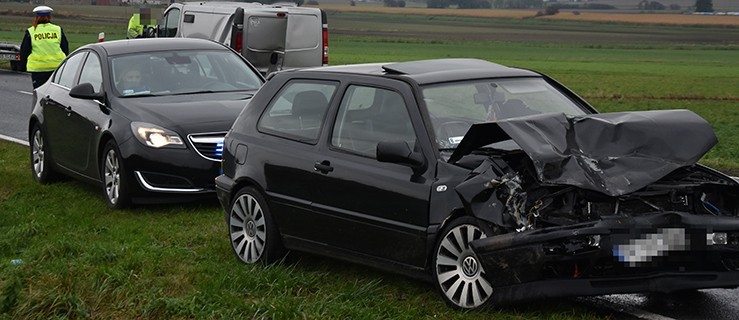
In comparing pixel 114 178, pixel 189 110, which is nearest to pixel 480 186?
pixel 189 110

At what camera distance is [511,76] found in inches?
326

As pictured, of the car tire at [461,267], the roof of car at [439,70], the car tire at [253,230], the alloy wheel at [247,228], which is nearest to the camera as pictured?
the car tire at [461,267]

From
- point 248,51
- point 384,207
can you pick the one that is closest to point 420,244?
point 384,207

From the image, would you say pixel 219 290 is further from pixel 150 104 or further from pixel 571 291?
pixel 150 104

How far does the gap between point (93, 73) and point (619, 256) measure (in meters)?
7.64

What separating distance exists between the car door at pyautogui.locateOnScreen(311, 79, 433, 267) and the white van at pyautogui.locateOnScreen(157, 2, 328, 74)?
627 inches

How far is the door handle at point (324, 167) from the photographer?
8094 mm

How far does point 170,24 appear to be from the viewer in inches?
1041

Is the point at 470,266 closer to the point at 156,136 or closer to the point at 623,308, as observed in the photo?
the point at 623,308

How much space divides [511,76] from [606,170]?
1603 millimetres

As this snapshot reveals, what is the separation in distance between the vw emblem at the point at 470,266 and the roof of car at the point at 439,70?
1345mm

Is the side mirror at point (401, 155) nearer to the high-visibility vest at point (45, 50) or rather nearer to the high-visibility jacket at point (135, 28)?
the high-visibility vest at point (45, 50)

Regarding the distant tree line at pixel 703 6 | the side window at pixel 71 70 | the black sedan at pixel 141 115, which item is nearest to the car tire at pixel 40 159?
the black sedan at pixel 141 115

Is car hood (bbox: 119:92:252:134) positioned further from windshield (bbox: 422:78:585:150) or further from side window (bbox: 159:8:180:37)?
side window (bbox: 159:8:180:37)
